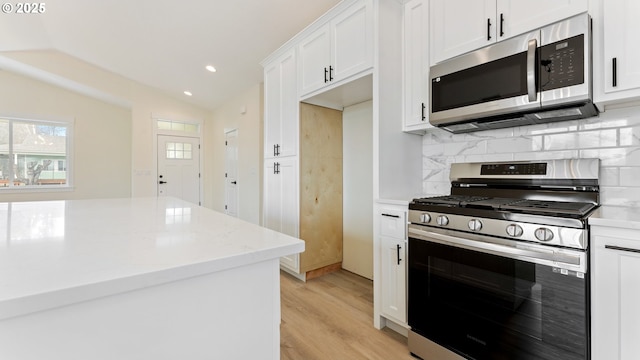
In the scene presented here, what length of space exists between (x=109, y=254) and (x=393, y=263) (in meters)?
1.64

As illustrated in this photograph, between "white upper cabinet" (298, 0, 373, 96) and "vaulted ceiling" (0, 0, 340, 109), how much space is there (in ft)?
1.16

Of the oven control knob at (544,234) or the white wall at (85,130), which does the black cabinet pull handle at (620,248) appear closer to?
the oven control knob at (544,234)

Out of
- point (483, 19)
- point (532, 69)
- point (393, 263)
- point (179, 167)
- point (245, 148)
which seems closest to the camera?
point (532, 69)

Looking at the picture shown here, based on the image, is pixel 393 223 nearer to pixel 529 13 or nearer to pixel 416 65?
pixel 416 65

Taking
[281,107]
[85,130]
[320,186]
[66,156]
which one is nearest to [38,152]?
[66,156]

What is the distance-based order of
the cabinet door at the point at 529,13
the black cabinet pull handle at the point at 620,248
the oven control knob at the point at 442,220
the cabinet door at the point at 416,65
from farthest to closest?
the cabinet door at the point at 416,65 < the oven control knob at the point at 442,220 < the cabinet door at the point at 529,13 < the black cabinet pull handle at the point at 620,248

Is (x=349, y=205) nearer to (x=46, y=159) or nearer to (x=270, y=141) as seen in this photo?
(x=270, y=141)

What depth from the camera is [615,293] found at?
112 cm

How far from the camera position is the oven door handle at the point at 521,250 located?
3.85ft

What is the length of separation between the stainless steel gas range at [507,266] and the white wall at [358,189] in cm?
123

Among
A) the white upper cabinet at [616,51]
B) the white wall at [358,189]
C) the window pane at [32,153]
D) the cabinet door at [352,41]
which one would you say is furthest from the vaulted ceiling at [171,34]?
the white upper cabinet at [616,51]

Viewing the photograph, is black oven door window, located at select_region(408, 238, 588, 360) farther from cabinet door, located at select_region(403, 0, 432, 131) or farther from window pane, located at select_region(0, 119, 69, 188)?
window pane, located at select_region(0, 119, 69, 188)

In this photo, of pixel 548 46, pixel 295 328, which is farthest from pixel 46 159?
pixel 548 46

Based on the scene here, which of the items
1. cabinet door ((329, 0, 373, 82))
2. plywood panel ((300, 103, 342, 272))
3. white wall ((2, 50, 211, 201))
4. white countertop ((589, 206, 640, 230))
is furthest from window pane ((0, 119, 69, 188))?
white countertop ((589, 206, 640, 230))
